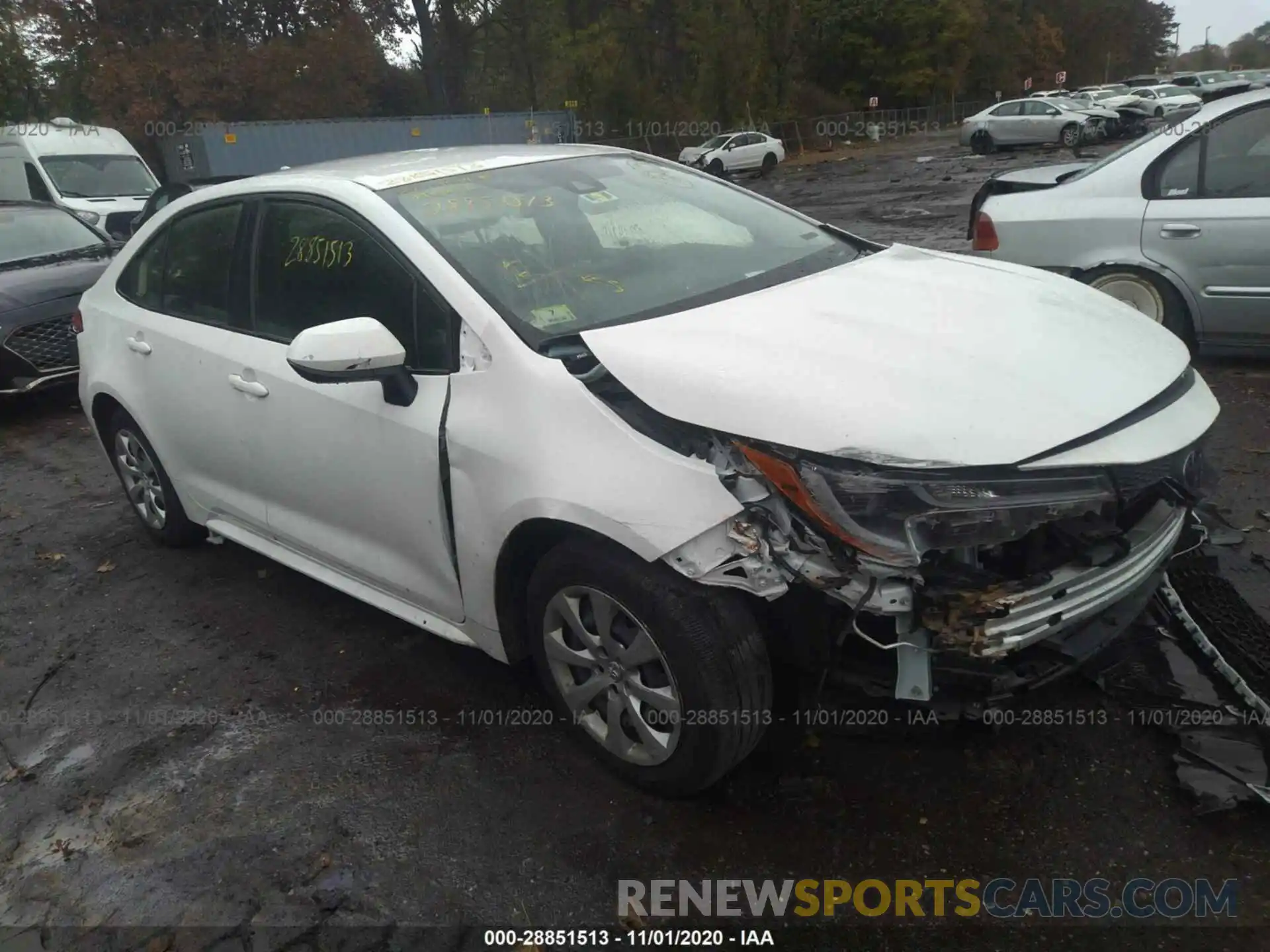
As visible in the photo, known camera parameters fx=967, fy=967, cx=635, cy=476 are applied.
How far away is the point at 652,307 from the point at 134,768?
223cm

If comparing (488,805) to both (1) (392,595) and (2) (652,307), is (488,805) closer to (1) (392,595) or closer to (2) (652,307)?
(1) (392,595)

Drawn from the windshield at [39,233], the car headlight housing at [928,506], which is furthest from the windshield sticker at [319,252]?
the windshield at [39,233]

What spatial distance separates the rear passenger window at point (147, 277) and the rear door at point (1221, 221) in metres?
5.03

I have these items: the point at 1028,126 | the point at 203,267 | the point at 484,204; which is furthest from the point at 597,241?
the point at 1028,126

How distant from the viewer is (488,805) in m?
2.79

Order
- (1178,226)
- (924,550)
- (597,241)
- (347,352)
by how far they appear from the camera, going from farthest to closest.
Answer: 1. (1178,226)
2. (597,241)
3. (347,352)
4. (924,550)

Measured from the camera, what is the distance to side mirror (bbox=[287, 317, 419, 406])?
8.93 feet

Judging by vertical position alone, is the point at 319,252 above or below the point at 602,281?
above

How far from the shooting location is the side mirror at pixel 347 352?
2.72m

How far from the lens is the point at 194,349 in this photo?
3.77 meters

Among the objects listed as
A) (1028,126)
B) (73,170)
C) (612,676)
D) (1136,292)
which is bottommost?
(612,676)

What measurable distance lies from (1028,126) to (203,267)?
2828 cm

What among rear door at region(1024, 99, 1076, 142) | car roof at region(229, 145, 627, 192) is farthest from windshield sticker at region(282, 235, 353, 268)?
rear door at region(1024, 99, 1076, 142)

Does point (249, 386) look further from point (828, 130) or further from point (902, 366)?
point (828, 130)
